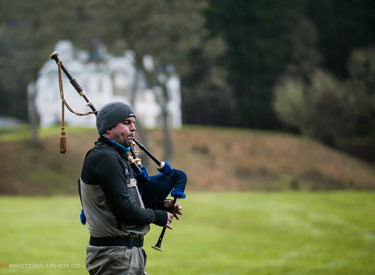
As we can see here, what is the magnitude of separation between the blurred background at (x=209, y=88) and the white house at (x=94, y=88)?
0.47 ft

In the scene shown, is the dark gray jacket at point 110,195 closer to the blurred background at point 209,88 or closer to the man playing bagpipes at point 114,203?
the man playing bagpipes at point 114,203

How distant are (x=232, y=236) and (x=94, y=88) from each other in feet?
89.9

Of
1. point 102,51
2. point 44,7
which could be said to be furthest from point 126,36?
point 44,7

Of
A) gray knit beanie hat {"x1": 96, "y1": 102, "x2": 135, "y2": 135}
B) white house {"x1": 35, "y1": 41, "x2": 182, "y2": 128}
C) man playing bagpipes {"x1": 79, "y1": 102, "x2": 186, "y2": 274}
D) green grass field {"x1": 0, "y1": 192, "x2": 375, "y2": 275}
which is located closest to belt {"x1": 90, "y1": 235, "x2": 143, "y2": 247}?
man playing bagpipes {"x1": 79, "y1": 102, "x2": 186, "y2": 274}

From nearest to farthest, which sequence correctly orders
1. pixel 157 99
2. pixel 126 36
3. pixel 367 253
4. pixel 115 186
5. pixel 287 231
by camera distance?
pixel 115 186, pixel 367 253, pixel 287 231, pixel 126 36, pixel 157 99

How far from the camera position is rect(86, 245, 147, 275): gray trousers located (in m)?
4.61

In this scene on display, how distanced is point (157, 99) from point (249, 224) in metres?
15.3

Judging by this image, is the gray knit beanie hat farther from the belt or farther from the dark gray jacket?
the belt

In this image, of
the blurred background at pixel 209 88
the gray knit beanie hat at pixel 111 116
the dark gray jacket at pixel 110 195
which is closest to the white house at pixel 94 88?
the blurred background at pixel 209 88

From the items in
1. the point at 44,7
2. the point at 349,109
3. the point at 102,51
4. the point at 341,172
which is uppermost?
the point at 44,7

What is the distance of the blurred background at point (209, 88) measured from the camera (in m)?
34.7

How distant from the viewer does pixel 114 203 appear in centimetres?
445

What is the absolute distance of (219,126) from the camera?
56.8 metres

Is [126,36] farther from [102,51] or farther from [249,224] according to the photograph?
[249,224]
